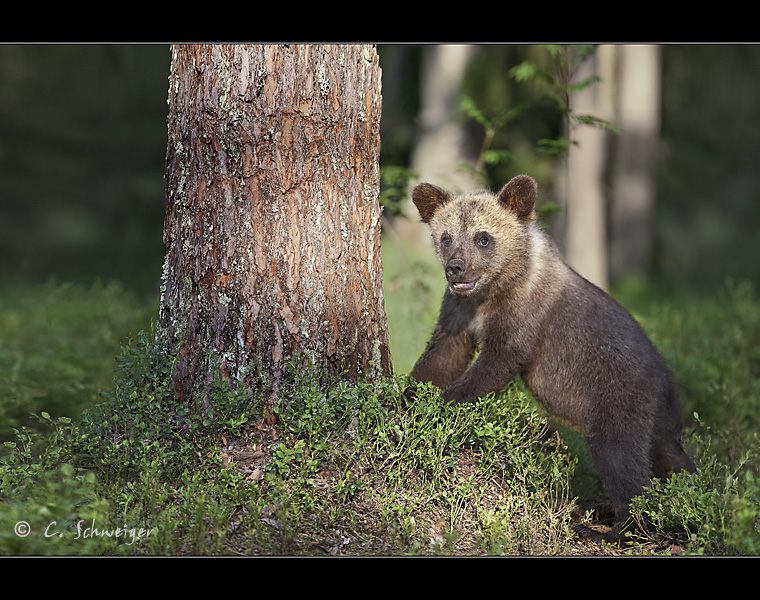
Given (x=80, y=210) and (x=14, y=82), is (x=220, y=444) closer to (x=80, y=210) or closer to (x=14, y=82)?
(x=80, y=210)

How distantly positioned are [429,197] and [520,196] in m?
0.66

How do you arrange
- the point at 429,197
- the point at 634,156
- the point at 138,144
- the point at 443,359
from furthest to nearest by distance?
the point at 634,156, the point at 138,144, the point at 429,197, the point at 443,359

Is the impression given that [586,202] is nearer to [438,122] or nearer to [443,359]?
[438,122]

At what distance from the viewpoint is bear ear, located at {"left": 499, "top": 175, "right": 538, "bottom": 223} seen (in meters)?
5.11

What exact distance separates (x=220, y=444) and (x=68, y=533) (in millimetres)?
901

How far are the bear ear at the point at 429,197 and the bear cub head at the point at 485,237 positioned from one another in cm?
3

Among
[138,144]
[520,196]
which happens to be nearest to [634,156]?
[138,144]

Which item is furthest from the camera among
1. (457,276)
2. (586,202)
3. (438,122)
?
(586,202)

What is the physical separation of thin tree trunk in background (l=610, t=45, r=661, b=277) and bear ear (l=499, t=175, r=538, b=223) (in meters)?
11.4

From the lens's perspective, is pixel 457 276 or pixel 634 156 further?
pixel 634 156

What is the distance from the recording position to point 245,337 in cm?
430

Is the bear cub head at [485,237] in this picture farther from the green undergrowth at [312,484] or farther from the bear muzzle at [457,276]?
the green undergrowth at [312,484]

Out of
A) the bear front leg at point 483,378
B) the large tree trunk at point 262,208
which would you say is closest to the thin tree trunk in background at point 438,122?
the bear front leg at point 483,378

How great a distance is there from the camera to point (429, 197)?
5422mm
